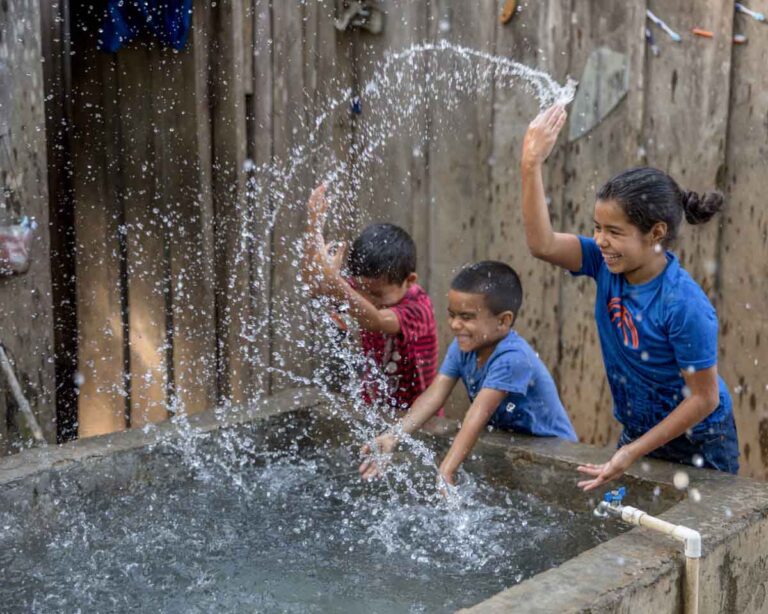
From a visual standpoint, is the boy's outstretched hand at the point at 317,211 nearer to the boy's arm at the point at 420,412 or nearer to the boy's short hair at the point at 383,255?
the boy's short hair at the point at 383,255

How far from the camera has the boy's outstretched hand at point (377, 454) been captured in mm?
3082

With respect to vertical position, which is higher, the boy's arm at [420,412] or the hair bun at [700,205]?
the hair bun at [700,205]

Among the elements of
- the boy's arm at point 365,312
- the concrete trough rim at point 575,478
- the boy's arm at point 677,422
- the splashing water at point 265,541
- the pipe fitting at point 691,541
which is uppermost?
the boy's arm at point 365,312

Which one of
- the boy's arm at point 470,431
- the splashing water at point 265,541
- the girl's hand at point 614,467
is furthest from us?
the boy's arm at point 470,431

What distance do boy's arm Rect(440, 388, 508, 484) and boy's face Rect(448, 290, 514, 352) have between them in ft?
0.61

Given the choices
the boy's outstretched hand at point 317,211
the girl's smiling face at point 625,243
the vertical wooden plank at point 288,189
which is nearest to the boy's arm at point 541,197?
the girl's smiling face at point 625,243

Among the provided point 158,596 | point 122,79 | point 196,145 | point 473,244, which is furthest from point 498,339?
point 122,79

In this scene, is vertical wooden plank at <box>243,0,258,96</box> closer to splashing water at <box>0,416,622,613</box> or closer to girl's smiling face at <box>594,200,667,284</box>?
splashing water at <box>0,416,622,613</box>

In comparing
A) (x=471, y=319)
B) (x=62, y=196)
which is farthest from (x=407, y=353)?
(x=62, y=196)

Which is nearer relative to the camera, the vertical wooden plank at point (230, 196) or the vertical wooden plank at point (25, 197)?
the vertical wooden plank at point (25, 197)

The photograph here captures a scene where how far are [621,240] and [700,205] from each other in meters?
0.27

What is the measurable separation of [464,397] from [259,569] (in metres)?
2.00

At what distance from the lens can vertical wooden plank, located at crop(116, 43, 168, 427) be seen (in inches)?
192

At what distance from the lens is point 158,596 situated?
236cm
